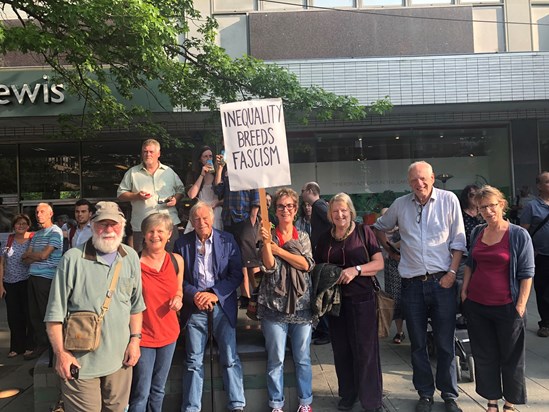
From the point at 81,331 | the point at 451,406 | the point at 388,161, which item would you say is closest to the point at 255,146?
the point at 81,331

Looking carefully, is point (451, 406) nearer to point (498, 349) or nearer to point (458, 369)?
point (498, 349)

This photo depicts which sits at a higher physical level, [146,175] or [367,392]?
[146,175]

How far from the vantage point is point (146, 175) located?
494cm

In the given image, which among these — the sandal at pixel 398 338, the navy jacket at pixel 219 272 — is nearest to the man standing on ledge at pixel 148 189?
the navy jacket at pixel 219 272

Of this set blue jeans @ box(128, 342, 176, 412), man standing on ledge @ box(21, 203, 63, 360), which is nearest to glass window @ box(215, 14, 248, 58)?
man standing on ledge @ box(21, 203, 63, 360)

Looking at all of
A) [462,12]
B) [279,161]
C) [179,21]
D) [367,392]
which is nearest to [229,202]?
[279,161]

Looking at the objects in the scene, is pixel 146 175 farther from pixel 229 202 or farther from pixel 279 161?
pixel 279 161

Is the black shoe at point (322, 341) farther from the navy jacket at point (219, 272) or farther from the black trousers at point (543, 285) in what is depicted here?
the black trousers at point (543, 285)

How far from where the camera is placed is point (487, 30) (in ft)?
36.9

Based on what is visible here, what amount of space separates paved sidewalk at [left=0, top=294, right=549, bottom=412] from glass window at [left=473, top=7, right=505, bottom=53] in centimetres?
744

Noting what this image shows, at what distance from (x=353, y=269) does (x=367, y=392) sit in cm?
101

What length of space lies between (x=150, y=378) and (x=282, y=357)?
1.05 metres

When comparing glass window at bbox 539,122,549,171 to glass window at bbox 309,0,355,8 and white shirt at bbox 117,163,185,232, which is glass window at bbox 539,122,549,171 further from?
white shirt at bbox 117,163,185,232

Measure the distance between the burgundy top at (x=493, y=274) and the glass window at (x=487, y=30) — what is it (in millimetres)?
9048
